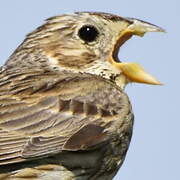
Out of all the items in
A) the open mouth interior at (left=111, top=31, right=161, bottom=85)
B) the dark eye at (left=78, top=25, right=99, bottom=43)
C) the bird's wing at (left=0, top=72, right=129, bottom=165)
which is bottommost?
the bird's wing at (left=0, top=72, right=129, bottom=165)

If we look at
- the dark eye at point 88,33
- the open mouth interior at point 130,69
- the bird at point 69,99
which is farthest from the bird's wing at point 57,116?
the dark eye at point 88,33

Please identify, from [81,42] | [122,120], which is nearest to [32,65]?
[81,42]

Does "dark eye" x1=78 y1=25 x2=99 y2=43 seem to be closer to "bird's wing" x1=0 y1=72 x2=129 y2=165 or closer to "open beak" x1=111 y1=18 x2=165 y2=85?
"open beak" x1=111 y1=18 x2=165 y2=85

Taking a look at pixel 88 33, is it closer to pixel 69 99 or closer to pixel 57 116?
pixel 69 99

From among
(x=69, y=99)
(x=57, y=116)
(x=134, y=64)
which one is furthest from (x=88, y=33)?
(x=57, y=116)

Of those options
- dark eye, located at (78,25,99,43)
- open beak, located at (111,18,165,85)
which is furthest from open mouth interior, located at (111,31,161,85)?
dark eye, located at (78,25,99,43)

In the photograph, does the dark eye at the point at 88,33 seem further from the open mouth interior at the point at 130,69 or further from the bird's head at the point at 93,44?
the open mouth interior at the point at 130,69

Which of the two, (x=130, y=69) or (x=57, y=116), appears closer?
(x=57, y=116)
